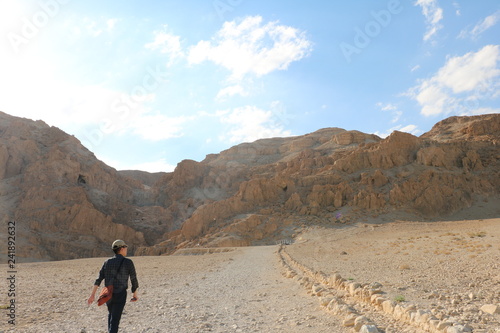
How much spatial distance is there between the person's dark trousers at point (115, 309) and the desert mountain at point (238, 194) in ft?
131

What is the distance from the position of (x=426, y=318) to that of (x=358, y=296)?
2.82 m

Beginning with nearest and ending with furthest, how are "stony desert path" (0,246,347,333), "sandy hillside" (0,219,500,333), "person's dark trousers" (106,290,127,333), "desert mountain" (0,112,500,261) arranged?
"person's dark trousers" (106,290,127,333) → "sandy hillside" (0,219,500,333) → "stony desert path" (0,246,347,333) → "desert mountain" (0,112,500,261)

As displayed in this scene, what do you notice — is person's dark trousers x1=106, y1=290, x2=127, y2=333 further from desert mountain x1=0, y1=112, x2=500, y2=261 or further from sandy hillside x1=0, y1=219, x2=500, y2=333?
desert mountain x1=0, y1=112, x2=500, y2=261

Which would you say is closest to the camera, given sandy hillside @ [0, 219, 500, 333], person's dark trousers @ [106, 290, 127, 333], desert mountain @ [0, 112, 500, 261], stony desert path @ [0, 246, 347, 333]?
person's dark trousers @ [106, 290, 127, 333]

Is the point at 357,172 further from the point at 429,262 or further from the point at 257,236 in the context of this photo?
the point at 429,262

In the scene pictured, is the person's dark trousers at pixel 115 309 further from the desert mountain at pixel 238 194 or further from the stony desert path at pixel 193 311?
the desert mountain at pixel 238 194

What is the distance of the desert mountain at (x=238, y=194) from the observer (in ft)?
154

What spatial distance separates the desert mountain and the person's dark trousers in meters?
39.8

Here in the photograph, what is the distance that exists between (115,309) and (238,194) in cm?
5206

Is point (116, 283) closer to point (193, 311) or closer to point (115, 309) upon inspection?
point (115, 309)

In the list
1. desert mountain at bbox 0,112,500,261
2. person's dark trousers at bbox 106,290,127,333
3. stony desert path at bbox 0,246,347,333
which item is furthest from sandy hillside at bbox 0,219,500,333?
desert mountain at bbox 0,112,500,261

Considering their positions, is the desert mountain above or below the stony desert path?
above

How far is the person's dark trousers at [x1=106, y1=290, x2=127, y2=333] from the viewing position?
5.33m

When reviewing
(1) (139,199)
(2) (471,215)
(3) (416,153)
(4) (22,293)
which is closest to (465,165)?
(3) (416,153)
